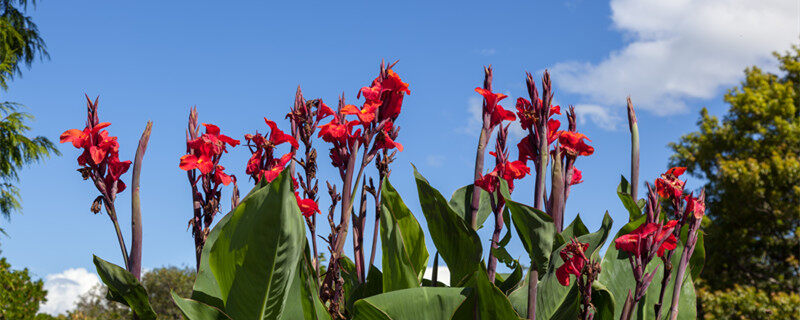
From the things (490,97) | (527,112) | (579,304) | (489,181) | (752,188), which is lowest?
(579,304)

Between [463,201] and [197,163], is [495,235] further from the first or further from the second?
[197,163]

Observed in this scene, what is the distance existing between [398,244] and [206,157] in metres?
0.49

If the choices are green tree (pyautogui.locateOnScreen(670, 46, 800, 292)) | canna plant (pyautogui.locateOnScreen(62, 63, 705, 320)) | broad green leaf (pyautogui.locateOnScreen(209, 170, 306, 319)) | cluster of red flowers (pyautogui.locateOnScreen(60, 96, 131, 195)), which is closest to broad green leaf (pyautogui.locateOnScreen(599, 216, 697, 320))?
canna plant (pyautogui.locateOnScreen(62, 63, 705, 320))

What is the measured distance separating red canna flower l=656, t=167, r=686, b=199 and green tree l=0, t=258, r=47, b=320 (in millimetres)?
6610

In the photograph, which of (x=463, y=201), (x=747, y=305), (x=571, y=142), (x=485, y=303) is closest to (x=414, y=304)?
(x=485, y=303)

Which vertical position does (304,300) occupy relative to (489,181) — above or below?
below

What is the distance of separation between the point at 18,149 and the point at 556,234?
15173mm

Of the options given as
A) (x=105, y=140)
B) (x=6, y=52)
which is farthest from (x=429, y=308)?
(x=6, y=52)

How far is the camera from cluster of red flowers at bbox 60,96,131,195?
145 centimetres

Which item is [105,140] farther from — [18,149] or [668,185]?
[18,149]

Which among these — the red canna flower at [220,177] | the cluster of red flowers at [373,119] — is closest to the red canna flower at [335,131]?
the cluster of red flowers at [373,119]

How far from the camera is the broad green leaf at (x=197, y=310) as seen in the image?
3.70ft

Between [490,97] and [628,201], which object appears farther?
[628,201]

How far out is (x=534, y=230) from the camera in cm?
126
